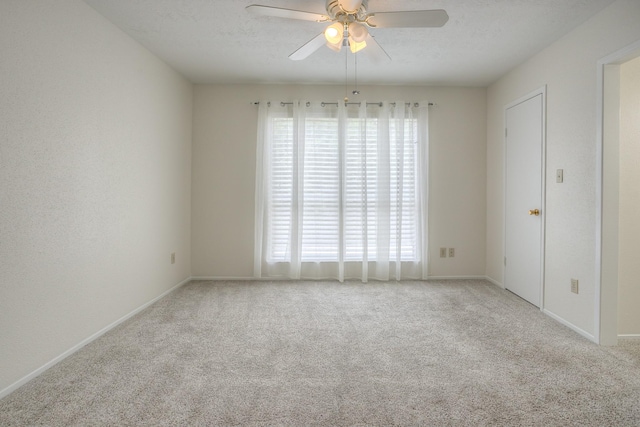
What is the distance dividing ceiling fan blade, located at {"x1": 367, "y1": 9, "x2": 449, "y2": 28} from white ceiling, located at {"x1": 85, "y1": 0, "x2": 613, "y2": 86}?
36 centimetres

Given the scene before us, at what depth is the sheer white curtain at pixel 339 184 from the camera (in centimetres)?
448

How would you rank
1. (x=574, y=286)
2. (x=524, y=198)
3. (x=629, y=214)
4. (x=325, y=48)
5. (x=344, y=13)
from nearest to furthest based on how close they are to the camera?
(x=344, y=13) → (x=629, y=214) → (x=574, y=286) → (x=325, y=48) → (x=524, y=198)

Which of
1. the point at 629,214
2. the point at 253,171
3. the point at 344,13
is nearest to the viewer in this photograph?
the point at 344,13

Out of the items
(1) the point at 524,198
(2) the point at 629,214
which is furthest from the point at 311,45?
(2) the point at 629,214

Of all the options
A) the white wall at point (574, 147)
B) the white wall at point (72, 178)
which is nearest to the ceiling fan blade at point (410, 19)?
the white wall at point (574, 147)

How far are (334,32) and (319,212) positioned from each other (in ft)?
8.02

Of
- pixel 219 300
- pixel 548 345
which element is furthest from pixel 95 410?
pixel 548 345

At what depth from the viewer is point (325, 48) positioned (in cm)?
345

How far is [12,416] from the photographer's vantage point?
5.75 feet

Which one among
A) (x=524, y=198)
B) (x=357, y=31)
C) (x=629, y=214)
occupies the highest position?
(x=357, y=31)

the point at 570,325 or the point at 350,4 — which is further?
the point at 570,325

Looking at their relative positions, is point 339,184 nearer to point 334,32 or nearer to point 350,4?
point 334,32

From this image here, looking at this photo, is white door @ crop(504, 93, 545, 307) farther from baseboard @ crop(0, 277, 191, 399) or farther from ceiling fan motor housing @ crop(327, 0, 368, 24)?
baseboard @ crop(0, 277, 191, 399)

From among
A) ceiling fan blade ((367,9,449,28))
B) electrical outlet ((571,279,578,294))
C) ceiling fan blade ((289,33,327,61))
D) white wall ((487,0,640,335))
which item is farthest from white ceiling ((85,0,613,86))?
electrical outlet ((571,279,578,294))
